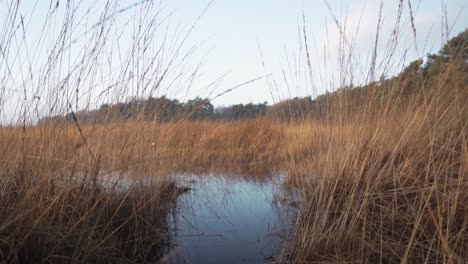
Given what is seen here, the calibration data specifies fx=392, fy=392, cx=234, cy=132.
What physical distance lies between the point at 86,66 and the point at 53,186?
589 mm

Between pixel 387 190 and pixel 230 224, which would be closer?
pixel 387 190

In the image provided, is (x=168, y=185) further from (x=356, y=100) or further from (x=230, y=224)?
(x=356, y=100)

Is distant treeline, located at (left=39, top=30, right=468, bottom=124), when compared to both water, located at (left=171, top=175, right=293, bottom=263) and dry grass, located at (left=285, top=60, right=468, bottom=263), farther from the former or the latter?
water, located at (left=171, top=175, right=293, bottom=263)

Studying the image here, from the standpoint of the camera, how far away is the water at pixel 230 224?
191 cm

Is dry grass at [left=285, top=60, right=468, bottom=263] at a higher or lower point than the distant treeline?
lower

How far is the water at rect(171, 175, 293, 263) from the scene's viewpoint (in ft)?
6.26

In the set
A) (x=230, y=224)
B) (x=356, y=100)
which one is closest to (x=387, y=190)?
(x=356, y=100)

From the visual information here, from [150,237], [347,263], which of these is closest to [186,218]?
[150,237]

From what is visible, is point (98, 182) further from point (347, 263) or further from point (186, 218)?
point (347, 263)

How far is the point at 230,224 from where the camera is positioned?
240cm

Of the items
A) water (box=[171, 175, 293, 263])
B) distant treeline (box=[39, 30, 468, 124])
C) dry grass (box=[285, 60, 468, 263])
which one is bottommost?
water (box=[171, 175, 293, 263])

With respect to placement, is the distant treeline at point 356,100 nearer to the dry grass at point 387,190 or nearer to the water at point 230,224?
the dry grass at point 387,190

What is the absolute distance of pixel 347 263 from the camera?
1455 mm

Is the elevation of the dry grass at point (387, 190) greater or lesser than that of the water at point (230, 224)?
greater
